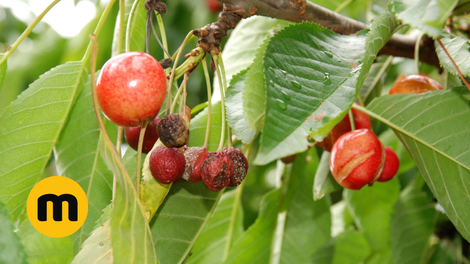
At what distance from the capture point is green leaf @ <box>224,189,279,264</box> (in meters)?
1.11

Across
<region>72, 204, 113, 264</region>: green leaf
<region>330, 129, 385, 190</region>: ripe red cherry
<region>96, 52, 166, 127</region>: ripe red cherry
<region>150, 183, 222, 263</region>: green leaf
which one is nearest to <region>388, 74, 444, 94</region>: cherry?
<region>330, 129, 385, 190</region>: ripe red cherry

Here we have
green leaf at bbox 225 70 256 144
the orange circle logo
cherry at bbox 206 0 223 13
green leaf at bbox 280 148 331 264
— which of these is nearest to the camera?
green leaf at bbox 225 70 256 144

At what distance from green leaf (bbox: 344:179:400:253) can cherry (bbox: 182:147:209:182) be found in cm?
78

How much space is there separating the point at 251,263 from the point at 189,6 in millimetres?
1233

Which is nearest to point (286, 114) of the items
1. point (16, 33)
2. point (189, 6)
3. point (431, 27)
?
point (431, 27)

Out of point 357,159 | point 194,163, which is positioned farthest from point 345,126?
point 194,163

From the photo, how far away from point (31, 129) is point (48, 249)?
277 mm

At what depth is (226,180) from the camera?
598 millimetres

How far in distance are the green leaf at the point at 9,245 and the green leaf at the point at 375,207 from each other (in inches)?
41.0

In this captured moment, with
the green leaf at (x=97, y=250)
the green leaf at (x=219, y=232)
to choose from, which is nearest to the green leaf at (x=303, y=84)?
the green leaf at (x=97, y=250)

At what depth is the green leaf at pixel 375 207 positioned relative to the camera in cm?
124

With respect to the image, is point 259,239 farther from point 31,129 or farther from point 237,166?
point 31,129

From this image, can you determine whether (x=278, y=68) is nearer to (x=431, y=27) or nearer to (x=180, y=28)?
(x=431, y=27)

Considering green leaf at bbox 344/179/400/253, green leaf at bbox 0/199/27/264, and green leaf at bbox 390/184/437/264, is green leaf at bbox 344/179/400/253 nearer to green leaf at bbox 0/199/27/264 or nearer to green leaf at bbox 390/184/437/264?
green leaf at bbox 390/184/437/264
